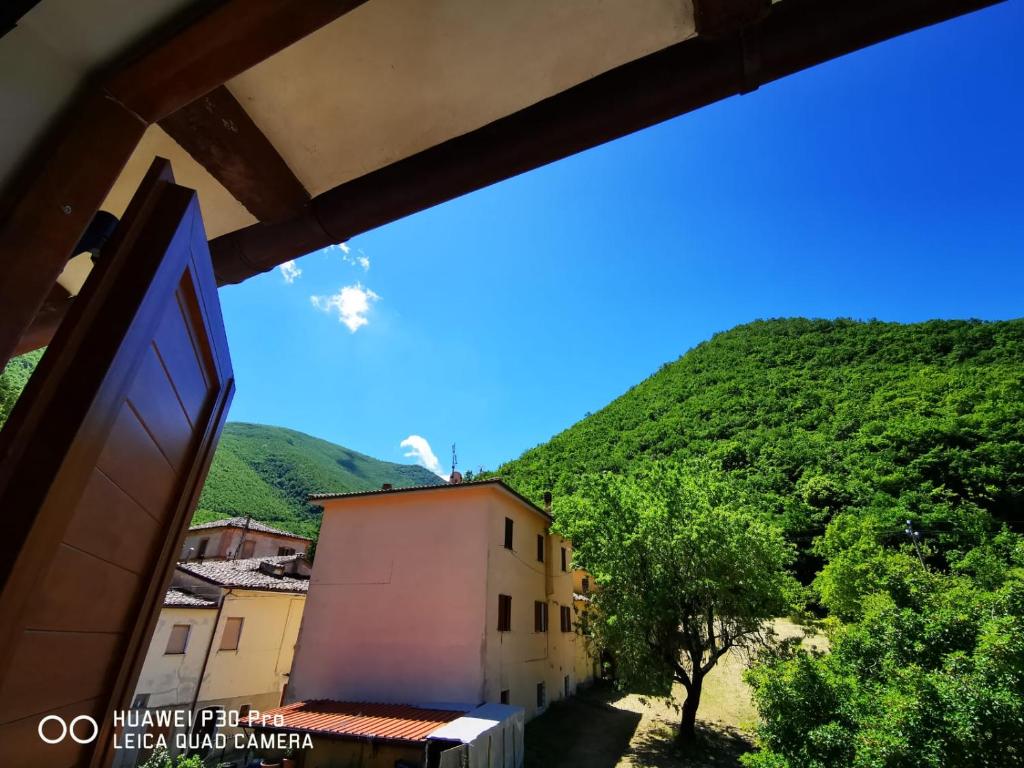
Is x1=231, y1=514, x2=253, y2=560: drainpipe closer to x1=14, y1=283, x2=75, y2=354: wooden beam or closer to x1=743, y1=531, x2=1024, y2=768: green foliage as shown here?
x1=743, y1=531, x2=1024, y2=768: green foliage

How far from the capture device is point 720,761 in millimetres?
12852

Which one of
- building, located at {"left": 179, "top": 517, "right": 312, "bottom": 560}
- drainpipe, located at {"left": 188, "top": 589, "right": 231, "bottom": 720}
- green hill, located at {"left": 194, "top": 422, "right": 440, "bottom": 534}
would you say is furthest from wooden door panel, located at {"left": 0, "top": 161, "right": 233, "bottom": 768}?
green hill, located at {"left": 194, "top": 422, "right": 440, "bottom": 534}

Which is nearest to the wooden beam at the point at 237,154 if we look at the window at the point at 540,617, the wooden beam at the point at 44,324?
the wooden beam at the point at 44,324

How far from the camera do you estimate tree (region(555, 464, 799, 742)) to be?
45.4 ft

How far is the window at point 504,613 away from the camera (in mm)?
14156

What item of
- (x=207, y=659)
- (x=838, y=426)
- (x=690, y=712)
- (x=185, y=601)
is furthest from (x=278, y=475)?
(x=838, y=426)

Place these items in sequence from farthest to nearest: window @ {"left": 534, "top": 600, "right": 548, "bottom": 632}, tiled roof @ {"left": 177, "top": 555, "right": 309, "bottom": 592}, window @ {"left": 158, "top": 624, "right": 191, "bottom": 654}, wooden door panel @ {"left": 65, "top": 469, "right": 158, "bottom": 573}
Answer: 1. window @ {"left": 534, "top": 600, "right": 548, "bottom": 632}
2. tiled roof @ {"left": 177, "top": 555, "right": 309, "bottom": 592}
3. window @ {"left": 158, "top": 624, "right": 191, "bottom": 654}
4. wooden door panel @ {"left": 65, "top": 469, "right": 158, "bottom": 573}

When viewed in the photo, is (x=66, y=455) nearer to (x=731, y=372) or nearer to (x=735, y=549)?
(x=735, y=549)

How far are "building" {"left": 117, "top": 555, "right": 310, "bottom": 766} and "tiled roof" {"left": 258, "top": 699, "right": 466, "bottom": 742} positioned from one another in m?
3.14

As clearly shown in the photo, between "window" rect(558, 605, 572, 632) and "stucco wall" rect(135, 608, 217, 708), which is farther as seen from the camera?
"window" rect(558, 605, 572, 632)

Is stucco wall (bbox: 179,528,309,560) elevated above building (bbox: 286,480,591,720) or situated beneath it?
elevated above

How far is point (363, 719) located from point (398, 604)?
3079 millimetres

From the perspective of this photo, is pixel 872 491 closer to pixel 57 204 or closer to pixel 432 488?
pixel 432 488

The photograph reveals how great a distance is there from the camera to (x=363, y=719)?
37.8ft
